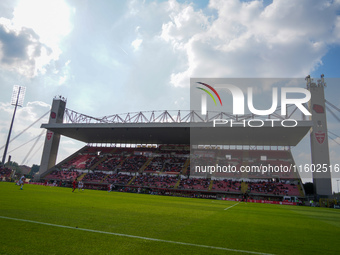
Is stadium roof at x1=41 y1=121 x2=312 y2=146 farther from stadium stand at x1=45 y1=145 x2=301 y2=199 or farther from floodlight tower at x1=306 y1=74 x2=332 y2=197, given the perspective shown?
stadium stand at x1=45 y1=145 x2=301 y2=199

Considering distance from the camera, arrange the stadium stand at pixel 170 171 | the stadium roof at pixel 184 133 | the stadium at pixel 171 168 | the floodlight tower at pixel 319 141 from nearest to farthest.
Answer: the stadium at pixel 171 168 → the floodlight tower at pixel 319 141 → the stadium stand at pixel 170 171 → the stadium roof at pixel 184 133

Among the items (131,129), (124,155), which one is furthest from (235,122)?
(124,155)

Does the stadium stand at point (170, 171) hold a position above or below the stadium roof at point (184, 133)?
below

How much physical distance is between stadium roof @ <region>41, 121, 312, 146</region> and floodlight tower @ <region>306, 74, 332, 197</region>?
2359 millimetres

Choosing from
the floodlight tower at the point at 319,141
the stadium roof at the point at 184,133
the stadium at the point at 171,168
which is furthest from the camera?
the stadium roof at the point at 184,133

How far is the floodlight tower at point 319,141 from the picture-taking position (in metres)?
39.4

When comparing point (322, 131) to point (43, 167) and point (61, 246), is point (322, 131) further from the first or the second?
point (43, 167)

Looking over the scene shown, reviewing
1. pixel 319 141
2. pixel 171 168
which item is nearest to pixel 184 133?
pixel 171 168

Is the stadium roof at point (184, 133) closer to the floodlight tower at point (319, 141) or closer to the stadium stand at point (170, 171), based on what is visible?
the floodlight tower at point (319, 141)

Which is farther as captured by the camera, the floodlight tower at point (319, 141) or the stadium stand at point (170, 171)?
the stadium stand at point (170, 171)

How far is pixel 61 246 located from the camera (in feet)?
15.2

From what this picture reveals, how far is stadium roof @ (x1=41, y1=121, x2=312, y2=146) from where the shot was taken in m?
44.8

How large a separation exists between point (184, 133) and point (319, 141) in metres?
24.9

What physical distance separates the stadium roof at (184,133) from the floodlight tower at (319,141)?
2.36 metres
